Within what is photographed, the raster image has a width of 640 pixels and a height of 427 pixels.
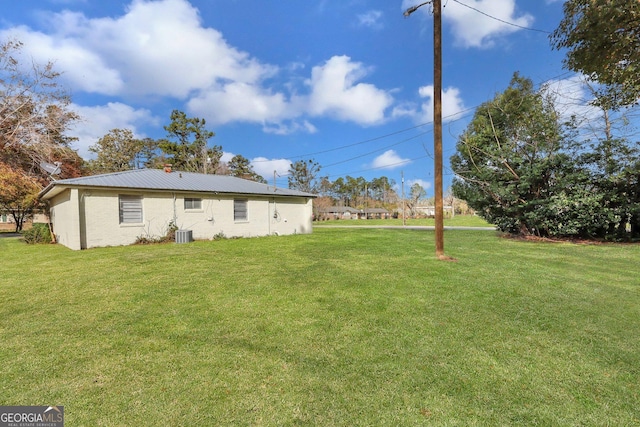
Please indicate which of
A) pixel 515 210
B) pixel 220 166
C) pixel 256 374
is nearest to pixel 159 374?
pixel 256 374

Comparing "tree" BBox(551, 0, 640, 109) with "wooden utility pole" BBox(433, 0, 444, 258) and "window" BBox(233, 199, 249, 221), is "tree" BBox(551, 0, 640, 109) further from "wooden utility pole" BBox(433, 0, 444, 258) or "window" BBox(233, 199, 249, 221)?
"window" BBox(233, 199, 249, 221)

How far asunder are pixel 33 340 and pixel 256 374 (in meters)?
2.67

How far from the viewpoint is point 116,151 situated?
31.2 metres

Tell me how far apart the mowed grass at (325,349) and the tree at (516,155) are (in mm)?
8248

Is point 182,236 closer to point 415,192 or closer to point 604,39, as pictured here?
point 604,39

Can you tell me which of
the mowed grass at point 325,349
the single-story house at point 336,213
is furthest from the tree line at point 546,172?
the single-story house at point 336,213

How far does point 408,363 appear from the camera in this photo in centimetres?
264

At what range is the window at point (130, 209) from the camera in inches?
465

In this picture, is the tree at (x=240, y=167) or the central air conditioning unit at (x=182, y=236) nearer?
the central air conditioning unit at (x=182, y=236)

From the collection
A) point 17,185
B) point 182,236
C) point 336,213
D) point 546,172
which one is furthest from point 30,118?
point 336,213

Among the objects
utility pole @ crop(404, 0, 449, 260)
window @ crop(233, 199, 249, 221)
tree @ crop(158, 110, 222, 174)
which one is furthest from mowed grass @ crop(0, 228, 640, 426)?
tree @ crop(158, 110, 222, 174)

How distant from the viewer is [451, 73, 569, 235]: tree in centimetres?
1251

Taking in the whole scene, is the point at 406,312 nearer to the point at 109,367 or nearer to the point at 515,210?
the point at 109,367

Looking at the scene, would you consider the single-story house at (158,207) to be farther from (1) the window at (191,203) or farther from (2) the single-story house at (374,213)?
(2) the single-story house at (374,213)
